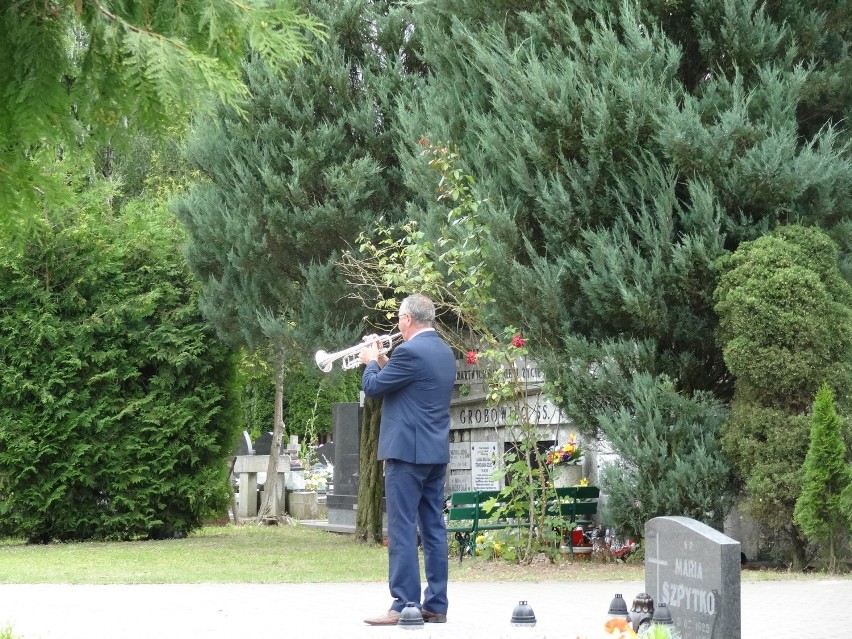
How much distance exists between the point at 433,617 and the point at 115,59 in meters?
4.22

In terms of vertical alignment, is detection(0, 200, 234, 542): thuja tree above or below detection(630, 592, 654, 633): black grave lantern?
above

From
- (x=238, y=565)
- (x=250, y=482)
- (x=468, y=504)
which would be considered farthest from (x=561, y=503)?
(x=250, y=482)

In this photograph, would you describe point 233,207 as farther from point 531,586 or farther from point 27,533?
point 531,586

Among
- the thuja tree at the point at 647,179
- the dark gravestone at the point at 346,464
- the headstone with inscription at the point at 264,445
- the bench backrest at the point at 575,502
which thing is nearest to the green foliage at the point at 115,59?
the thuja tree at the point at 647,179

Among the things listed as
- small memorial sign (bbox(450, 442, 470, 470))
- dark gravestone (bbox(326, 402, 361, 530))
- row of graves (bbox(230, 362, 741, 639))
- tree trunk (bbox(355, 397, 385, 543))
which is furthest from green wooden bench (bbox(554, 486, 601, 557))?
dark gravestone (bbox(326, 402, 361, 530))

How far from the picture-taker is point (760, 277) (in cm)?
1086

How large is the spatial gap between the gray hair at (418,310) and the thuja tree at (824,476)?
194 inches

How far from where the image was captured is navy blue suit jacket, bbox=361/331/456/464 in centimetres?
695

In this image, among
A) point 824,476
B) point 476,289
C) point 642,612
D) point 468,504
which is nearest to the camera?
point 642,612

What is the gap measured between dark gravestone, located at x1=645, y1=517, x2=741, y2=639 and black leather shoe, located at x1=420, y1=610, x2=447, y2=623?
5.32ft

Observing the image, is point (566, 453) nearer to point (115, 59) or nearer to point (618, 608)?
point (618, 608)

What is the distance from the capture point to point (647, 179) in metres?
11.6

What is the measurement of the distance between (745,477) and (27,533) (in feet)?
36.6

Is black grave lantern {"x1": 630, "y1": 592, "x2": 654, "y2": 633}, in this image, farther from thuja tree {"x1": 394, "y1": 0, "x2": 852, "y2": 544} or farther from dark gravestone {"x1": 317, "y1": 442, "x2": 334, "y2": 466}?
dark gravestone {"x1": 317, "y1": 442, "x2": 334, "y2": 466}
